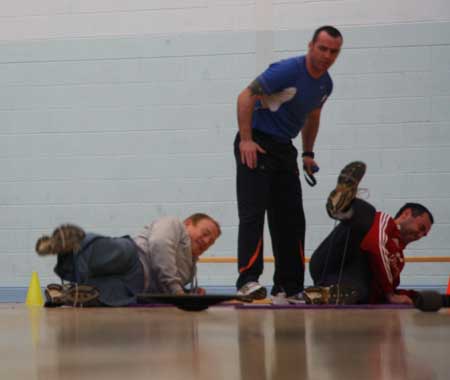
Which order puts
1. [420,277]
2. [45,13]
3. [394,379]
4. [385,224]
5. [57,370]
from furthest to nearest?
1. [45,13]
2. [420,277]
3. [385,224]
4. [57,370]
5. [394,379]

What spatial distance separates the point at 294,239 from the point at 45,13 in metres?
3.15

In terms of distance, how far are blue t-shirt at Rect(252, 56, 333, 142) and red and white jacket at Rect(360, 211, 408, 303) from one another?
0.54 m

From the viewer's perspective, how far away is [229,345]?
1.94m

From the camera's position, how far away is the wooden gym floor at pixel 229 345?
150cm

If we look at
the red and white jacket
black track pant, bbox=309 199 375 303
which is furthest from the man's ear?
black track pant, bbox=309 199 375 303

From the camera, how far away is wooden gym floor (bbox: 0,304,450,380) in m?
1.50

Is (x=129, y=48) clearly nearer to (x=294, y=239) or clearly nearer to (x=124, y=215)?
(x=124, y=215)

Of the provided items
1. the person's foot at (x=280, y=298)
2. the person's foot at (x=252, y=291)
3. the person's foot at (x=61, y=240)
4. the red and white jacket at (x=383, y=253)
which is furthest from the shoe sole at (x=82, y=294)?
the red and white jacket at (x=383, y=253)

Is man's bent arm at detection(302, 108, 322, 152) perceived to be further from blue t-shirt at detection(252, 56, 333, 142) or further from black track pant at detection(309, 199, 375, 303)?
black track pant at detection(309, 199, 375, 303)

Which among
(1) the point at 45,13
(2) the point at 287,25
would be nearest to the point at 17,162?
(1) the point at 45,13

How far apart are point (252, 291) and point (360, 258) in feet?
1.41

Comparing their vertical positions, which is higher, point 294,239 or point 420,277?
point 294,239

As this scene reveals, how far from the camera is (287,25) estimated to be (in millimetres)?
6078

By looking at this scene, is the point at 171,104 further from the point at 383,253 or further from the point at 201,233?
the point at 383,253
